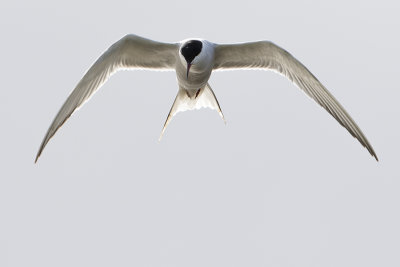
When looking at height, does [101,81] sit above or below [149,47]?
below

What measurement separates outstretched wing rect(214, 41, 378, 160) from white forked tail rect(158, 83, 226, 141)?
360 millimetres

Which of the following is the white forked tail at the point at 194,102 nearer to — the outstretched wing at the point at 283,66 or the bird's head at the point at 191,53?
the outstretched wing at the point at 283,66

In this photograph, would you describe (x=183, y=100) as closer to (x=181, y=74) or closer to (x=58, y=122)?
(x=181, y=74)

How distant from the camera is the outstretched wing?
29.1 ft

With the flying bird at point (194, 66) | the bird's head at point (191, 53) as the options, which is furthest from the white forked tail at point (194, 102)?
the bird's head at point (191, 53)

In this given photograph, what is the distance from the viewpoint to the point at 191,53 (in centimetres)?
849

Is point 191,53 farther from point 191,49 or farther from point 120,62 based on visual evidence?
point 120,62

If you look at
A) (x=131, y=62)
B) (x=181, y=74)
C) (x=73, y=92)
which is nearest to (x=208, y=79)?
(x=181, y=74)

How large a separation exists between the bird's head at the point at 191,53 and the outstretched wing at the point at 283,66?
2.07 feet

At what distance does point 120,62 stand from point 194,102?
108 cm

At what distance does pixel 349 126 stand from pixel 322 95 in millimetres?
488

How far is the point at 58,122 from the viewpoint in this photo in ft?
27.7

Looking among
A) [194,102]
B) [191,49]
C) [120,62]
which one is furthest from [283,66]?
[120,62]

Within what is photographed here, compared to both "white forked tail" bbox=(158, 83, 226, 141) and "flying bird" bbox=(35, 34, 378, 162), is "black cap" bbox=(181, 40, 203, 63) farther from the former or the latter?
"white forked tail" bbox=(158, 83, 226, 141)
